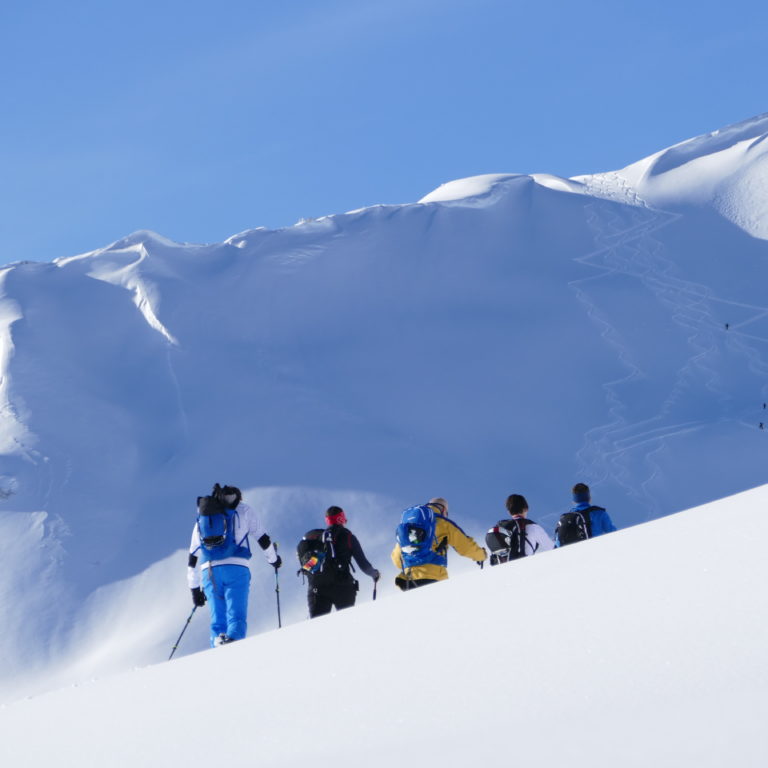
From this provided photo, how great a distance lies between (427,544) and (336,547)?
1.21 m

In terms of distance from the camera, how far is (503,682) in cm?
389

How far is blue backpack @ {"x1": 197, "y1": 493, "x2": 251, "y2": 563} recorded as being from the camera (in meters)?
9.06

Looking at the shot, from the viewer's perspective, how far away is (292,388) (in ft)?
88.4

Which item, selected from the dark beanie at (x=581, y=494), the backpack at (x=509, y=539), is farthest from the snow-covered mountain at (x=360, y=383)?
the backpack at (x=509, y=539)

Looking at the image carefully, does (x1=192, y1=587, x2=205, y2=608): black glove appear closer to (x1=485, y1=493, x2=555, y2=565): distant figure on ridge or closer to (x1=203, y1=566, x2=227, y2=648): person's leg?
(x1=203, y1=566, x2=227, y2=648): person's leg

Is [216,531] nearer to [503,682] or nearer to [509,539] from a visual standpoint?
[509,539]

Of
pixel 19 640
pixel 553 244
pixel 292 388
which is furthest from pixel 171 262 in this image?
pixel 19 640

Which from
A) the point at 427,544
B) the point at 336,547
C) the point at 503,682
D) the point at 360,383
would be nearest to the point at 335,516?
the point at 336,547

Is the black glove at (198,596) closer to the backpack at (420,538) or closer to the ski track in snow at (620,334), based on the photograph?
the backpack at (420,538)

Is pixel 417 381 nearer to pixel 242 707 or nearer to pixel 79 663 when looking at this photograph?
pixel 79 663

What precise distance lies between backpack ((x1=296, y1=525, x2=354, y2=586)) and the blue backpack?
735 mm

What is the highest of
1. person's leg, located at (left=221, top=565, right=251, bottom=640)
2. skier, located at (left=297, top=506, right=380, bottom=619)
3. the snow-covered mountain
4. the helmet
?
the snow-covered mountain

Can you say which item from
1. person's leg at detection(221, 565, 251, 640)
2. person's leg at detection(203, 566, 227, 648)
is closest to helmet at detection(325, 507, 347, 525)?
person's leg at detection(221, 565, 251, 640)

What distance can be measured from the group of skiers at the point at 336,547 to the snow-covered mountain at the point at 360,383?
9461 millimetres
